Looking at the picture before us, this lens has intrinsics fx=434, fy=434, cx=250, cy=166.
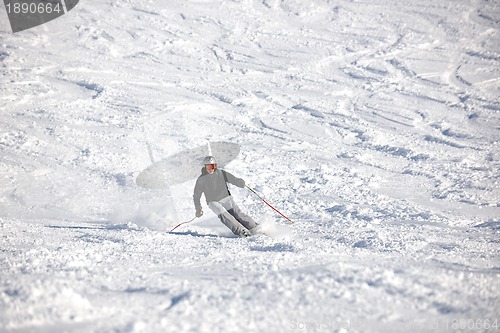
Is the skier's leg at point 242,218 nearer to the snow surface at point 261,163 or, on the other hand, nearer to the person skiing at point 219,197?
the person skiing at point 219,197

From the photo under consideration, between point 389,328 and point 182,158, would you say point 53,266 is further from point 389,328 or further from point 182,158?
point 182,158

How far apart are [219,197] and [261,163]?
8.91 ft

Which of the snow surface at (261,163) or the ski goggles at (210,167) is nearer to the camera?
the snow surface at (261,163)

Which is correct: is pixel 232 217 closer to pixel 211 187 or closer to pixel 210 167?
pixel 211 187

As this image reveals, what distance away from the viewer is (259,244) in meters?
6.00

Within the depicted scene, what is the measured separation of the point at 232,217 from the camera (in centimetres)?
676

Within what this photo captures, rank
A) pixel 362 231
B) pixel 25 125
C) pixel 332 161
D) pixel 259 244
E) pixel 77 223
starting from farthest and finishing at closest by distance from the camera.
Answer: pixel 25 125
pixel 332 161
pixel 77 223
pixel 362 231
pixel 259 244

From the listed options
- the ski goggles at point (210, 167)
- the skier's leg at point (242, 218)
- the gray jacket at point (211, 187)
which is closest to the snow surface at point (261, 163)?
the skier's leg at point (242, 218)

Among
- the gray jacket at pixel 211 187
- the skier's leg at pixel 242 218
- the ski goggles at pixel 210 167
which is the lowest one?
the skier's leg at pixel 242 218

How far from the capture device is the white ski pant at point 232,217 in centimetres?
661

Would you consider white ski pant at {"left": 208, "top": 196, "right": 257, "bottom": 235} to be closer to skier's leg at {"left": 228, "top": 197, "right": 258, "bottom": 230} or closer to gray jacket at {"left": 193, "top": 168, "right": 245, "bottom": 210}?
skier's leg at {"left": 228, "top": 197, "right": 258, "bottom": 230}

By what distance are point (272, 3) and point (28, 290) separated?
16.2 metres

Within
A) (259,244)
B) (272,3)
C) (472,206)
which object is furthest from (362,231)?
(272,3)

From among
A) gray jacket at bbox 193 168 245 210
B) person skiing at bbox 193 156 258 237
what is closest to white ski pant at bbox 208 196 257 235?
person skiing at bbox 193 156 258 237
